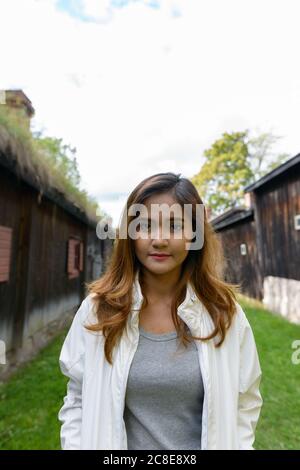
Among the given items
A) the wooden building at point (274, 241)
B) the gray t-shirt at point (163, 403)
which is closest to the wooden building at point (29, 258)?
the gray t-shirt at point (163, 403)

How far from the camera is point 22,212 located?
438 centimetres

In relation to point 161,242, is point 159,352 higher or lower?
lower

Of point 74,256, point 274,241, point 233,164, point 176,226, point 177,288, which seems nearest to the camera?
point 176,226

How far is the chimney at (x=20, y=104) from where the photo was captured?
4088 mm

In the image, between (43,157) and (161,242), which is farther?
(43,157)

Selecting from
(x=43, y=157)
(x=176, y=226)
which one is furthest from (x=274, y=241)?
(x=176, y=226)

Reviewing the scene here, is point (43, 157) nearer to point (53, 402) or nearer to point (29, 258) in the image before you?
point (29, 258)

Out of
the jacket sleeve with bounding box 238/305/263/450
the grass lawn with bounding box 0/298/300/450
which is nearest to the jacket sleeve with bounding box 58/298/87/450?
the jacket sleeve with bounding box 238/305/263/450

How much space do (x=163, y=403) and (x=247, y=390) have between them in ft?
0.99

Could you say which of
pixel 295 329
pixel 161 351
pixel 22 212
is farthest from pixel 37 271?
pixel 295 329

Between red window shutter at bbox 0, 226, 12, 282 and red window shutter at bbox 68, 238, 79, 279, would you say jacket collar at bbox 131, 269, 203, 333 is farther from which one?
red window shutter at bbox 68, 238, 79, 279

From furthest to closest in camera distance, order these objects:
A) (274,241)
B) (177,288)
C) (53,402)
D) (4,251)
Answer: (274,241) < (4,251) < (53,402) < (177,288)

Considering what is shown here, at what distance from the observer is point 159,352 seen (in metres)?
1.11

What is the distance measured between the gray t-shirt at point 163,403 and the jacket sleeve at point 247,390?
16cm
